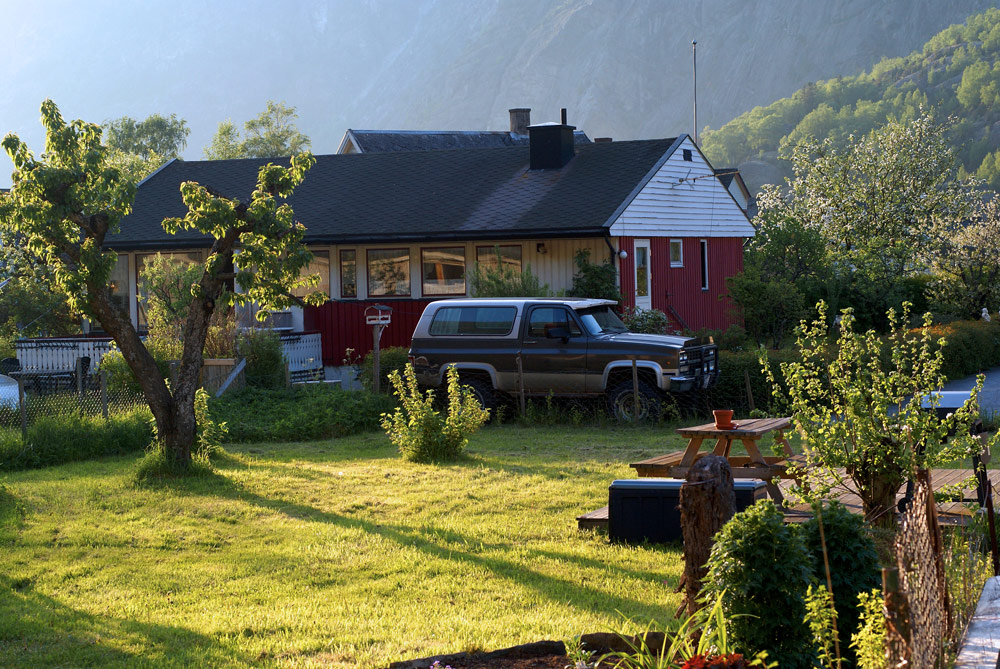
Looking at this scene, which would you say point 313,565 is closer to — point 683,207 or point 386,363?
point 386,363

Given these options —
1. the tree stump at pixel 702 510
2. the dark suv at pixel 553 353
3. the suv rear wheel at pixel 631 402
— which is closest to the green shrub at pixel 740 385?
the dark suv at pixel 553 353

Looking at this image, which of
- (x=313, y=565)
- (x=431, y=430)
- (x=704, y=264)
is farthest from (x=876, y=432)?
(x=704, y=264)

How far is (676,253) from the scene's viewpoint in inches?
1075

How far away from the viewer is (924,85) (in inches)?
5098

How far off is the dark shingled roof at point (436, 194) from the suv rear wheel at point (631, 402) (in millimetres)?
7357

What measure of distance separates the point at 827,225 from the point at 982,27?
10183 cm

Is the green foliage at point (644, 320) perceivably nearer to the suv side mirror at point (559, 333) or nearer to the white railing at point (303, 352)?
the suv side mirror at point (559, 333)

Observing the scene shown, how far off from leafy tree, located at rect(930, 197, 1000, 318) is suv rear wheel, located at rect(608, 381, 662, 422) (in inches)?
612

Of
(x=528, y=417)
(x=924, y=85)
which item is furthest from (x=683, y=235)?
(x=924, y=85)

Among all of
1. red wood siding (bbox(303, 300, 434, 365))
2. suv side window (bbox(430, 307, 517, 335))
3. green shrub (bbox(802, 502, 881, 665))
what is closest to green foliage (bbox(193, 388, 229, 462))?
suv side window (bbox(430, 307, 517, 335))

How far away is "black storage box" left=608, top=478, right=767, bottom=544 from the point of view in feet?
28.9

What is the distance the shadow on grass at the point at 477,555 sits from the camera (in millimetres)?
7238

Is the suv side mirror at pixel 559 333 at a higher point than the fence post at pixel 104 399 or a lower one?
higher

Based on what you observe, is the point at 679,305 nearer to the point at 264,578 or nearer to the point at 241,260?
the point at 241,260
